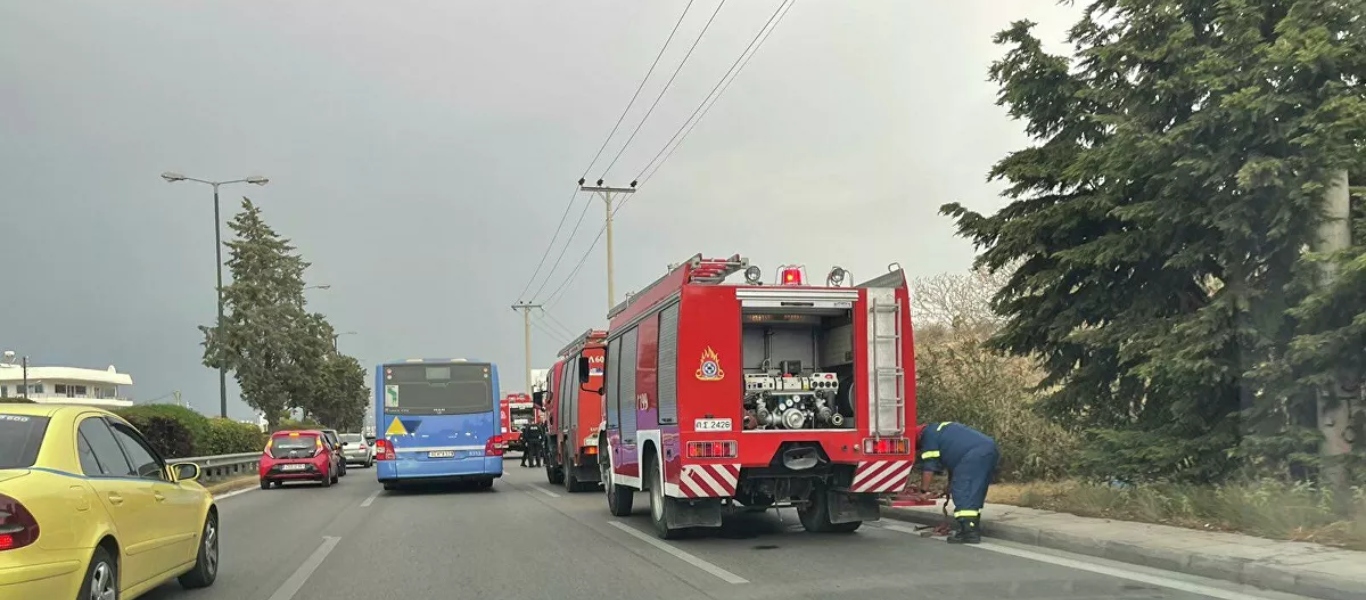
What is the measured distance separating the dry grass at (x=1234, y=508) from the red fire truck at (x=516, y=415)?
1446 inches

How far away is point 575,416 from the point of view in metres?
21.0

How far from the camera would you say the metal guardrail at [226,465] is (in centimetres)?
2660

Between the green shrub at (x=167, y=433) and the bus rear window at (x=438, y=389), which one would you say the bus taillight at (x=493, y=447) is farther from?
the green shrub at (x=167, y=433)

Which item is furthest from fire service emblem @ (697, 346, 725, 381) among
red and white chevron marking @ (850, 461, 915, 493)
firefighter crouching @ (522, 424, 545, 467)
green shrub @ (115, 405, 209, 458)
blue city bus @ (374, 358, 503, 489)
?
firefighter crouching @ (522, 424, 545, 467)

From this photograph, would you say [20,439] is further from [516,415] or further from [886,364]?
[516,415]

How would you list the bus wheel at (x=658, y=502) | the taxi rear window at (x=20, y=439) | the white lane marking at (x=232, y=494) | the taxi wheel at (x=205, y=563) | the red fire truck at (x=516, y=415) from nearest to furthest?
Answer: 1. the taxi rear window at (x=20, y=439)
2. the taxi wheel at (x=205, y=563)
3. the bus wheel at (x=658, y=502)
4. the white lane marking at (x=232, y=494)
5. the red fire truck at (x=516, y=415)

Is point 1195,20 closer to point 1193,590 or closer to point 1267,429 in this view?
point 1267,429

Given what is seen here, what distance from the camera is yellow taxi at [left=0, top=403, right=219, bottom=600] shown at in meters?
5.76

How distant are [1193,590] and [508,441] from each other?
1662 inches

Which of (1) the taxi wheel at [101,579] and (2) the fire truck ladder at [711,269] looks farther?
(2) the fire truck ladder at [711,269]

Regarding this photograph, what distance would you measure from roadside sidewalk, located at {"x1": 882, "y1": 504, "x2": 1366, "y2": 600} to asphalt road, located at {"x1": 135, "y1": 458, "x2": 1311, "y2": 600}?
22 cm

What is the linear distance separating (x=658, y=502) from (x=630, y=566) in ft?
7.64

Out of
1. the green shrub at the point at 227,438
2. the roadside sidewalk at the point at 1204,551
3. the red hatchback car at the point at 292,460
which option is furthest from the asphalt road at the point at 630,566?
the green shrub at the point at 227,438

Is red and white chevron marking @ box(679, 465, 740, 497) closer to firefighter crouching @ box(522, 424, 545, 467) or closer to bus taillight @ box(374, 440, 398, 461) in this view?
bus taillight @ box(374, 440, 398, 461)
